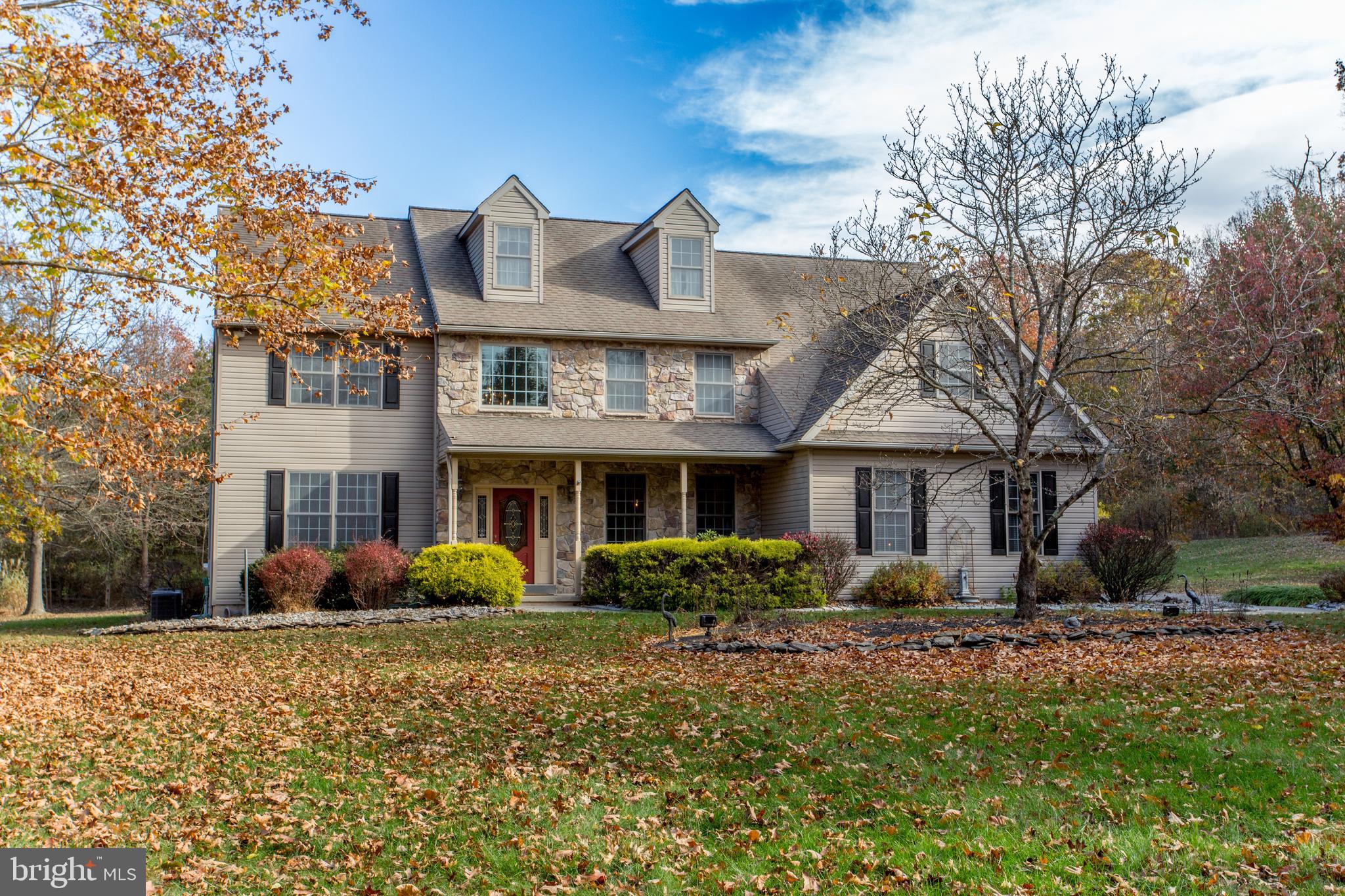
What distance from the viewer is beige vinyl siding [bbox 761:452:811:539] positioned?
63.4 feet

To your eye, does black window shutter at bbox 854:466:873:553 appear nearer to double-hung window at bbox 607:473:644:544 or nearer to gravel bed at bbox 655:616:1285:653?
double-hung window at bbox 607:473:644:544

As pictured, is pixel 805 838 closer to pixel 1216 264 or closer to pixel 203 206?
pixel 203 206

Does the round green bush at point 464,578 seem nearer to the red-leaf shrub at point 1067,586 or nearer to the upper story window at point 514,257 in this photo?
the upper story window at point 514,257

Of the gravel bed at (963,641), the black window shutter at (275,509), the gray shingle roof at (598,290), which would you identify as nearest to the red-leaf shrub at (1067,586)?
the gravel bed at (963,641)

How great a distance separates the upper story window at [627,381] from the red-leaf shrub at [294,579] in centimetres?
632

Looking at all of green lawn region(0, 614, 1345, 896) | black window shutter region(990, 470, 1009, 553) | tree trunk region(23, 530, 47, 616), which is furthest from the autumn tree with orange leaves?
tree trunk region(23, 530, 47, 616)

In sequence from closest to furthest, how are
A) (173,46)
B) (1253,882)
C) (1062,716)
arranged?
1. (1253,882)
2. (1062,716)
3. (173,46)

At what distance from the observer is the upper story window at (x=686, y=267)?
843 inches

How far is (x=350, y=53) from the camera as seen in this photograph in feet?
37.3

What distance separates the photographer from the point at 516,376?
19.8 metres

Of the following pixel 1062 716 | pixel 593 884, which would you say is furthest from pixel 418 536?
pixel 593 884

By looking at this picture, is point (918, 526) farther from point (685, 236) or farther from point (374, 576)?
point (374, 576)

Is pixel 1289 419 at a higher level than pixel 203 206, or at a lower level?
lower

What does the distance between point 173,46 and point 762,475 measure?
13.9m
